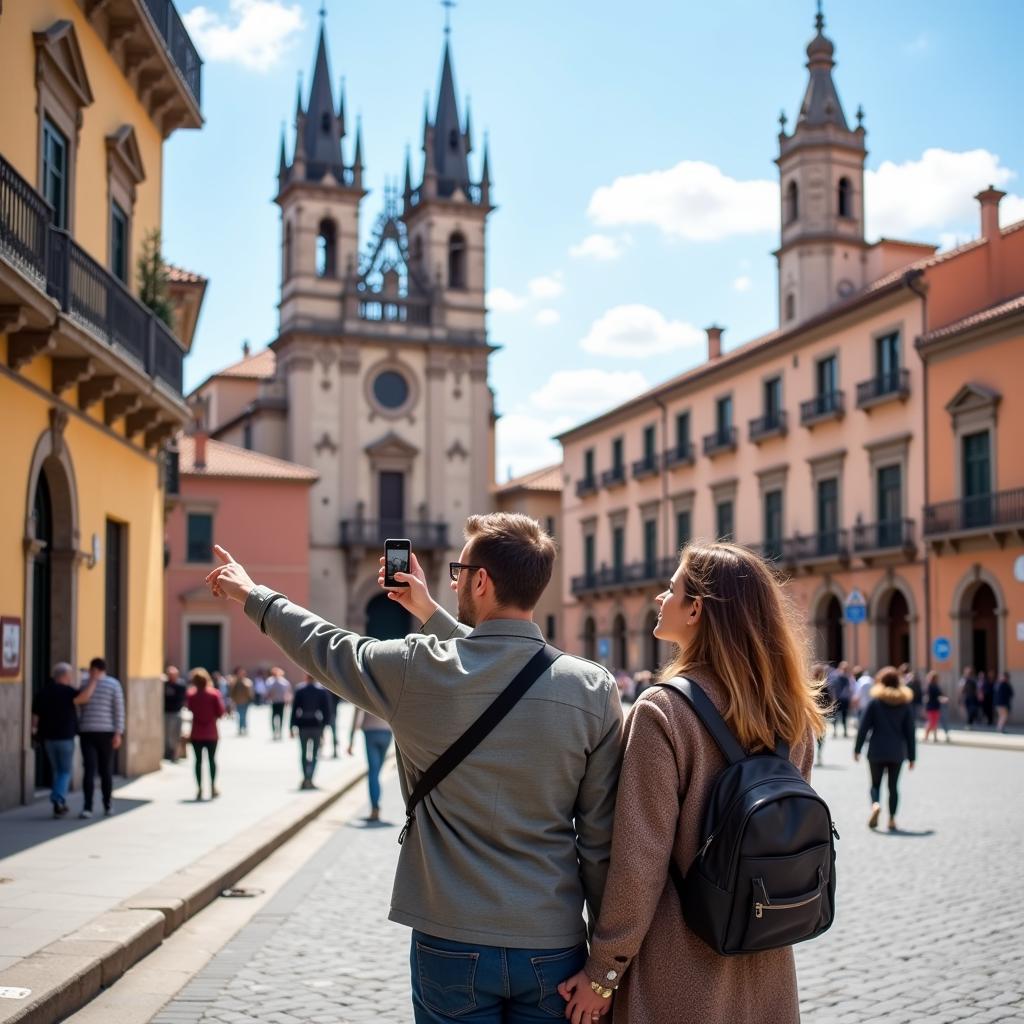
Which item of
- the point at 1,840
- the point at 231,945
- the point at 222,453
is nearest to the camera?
the point at 231,945

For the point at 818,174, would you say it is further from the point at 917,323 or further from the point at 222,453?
the point at 222,453

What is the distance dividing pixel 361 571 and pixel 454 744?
60.8m

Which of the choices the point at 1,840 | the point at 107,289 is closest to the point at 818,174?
the point at 107,289

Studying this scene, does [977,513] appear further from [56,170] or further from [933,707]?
[56,170]

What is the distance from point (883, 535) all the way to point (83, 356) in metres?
29.0

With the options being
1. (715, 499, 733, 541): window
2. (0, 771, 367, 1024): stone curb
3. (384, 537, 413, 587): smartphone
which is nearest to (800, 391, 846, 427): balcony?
(715, 499, 733, 541): window

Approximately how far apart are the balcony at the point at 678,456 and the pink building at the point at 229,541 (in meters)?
15.1

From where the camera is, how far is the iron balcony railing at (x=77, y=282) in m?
13.0

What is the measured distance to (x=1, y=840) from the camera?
11.8 m

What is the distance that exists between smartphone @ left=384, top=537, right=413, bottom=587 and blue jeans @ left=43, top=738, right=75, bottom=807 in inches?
429

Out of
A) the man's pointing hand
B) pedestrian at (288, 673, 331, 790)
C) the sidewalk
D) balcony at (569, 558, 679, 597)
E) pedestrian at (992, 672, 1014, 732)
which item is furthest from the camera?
balcony at (569, 558, 679, 597)

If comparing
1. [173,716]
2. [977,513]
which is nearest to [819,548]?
[977,513]

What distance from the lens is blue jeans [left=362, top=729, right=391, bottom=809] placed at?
14.9 meters

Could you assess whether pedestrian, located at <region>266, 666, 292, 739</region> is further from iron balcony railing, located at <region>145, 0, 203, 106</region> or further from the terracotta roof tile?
the terracotta roof tile
